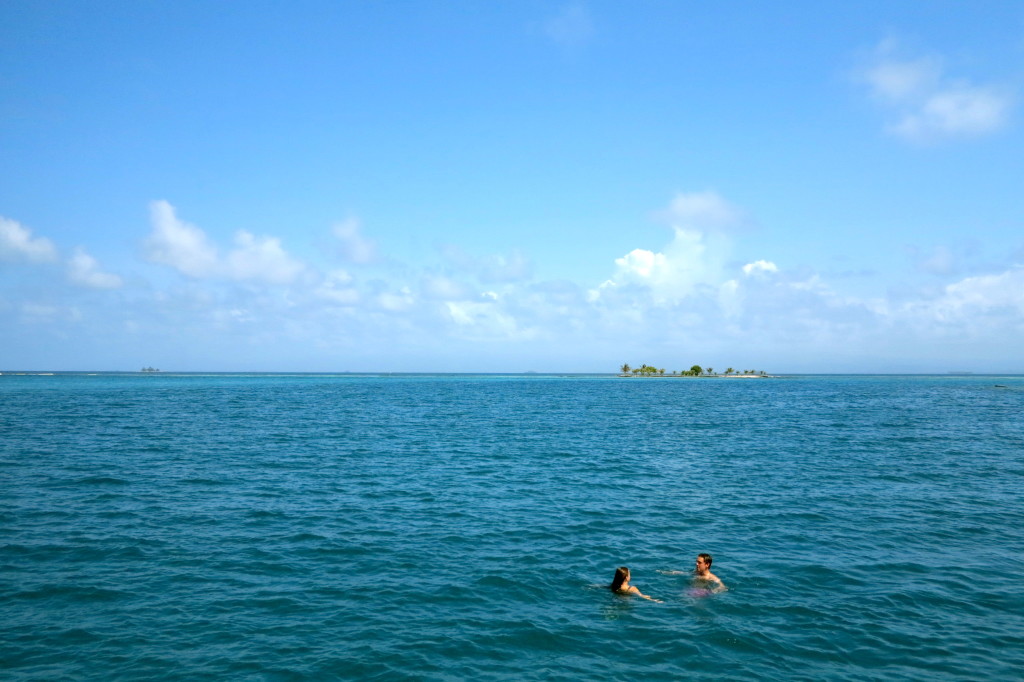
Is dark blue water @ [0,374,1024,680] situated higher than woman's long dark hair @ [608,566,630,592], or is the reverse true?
woman's long dark hair @ [608,566,630,592]

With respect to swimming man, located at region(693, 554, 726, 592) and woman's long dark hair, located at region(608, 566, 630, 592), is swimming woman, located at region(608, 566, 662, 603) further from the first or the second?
swimming man, located at region(693, 554, 726, 592)

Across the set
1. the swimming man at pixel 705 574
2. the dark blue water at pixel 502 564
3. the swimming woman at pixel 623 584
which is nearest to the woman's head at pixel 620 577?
the swimming woman at pixel 623 584

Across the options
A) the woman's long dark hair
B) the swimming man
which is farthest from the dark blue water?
the swimming man

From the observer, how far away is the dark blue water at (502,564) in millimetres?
14734

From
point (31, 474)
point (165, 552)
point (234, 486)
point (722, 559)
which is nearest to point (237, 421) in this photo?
point (31, 474)

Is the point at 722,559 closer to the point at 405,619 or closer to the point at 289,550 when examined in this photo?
the point at 405,619

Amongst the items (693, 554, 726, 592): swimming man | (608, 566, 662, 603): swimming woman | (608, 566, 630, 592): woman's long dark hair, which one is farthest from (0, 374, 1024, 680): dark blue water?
(693, 554, 726, 592): swimming man

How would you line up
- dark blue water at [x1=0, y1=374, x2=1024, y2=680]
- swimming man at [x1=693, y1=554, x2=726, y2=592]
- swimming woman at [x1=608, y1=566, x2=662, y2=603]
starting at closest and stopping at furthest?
dark blue water at [x1=0, y1=374, x2=1024, y2=680]
swimming woman at [x1=608, y1=566, x2=662, y2=603]
swimming man at [x1=693, y1=554, x2=726, y2=592]

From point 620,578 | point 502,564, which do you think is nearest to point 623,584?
point 620,578

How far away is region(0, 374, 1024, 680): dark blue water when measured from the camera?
14.7m

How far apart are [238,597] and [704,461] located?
34.1 meters

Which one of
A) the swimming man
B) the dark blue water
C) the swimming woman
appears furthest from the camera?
the swimming man

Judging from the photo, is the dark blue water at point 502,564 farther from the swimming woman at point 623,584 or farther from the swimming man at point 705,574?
the swimming man at point 705,574

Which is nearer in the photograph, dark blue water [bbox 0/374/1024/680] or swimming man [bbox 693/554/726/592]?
dark blue water [bbox 0/374/1024/680]
